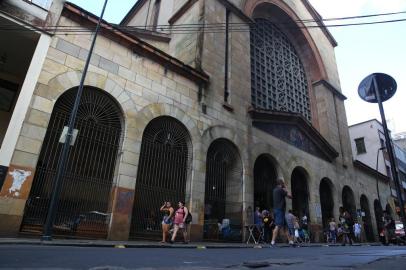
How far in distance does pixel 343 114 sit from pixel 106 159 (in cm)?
2052

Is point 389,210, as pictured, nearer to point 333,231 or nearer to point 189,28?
point 333,231

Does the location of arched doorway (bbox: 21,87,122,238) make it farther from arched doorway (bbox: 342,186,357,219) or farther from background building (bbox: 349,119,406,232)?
background building (bbox: 349,119,406,232)

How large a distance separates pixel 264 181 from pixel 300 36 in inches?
532

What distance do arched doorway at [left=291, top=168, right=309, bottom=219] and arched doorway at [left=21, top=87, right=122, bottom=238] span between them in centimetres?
1100

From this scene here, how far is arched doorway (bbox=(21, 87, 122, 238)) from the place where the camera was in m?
8.39

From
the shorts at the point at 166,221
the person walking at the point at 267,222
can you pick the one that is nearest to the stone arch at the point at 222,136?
the person walking at the point at 267,222

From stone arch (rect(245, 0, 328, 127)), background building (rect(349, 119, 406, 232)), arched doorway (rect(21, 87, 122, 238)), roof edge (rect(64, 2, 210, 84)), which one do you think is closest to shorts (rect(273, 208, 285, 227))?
arched doorway (rect(21, 87, 122, 238))

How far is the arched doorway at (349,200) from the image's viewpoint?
833 inches

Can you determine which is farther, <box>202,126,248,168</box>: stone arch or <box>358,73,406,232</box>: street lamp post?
<box>202,126,248,168</box>: stone arch

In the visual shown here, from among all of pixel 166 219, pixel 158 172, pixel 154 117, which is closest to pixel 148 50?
pixel 154 117

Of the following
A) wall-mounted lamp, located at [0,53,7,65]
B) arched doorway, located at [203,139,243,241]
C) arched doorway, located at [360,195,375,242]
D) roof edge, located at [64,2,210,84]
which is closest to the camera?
roof edge, located at [64,2,210,84]

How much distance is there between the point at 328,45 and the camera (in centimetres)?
2695

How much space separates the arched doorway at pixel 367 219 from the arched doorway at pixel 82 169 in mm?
19732

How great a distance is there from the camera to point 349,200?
21.5m
